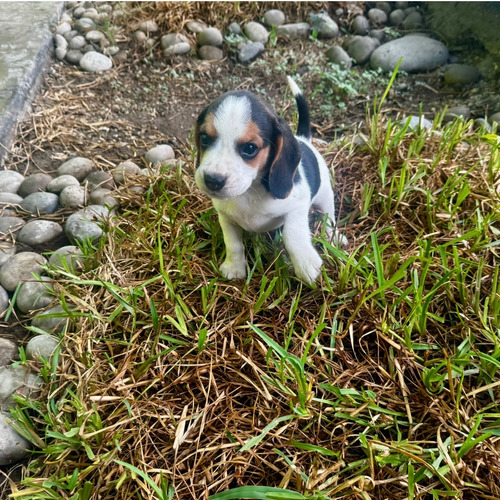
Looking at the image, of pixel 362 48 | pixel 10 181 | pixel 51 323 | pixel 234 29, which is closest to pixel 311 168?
pixel 51 323

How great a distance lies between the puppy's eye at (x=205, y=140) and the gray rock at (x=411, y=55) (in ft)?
9.11

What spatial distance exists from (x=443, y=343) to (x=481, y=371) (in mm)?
219

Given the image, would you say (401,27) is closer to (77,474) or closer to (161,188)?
(161,188)

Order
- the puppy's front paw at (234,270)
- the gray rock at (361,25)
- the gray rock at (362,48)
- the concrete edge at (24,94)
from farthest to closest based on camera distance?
1. the gray rock at (361,25)
2. the gray rock at (362,48)
3. the concrete edge at (24,94)
4. the puppy's front paw at (234,270)

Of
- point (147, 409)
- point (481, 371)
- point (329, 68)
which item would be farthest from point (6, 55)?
point (481, 371)

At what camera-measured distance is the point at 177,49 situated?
425cm

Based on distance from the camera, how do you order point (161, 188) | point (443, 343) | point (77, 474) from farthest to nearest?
point (161, 188)
point (443, 343)
point (77, 474)

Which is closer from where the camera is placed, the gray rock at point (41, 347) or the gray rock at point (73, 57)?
the gray rock at point (41, 347)

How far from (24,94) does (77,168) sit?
101 cm

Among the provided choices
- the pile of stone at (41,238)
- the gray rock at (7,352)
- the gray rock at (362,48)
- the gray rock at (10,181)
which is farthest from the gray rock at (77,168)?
the gray rock at (362,48)

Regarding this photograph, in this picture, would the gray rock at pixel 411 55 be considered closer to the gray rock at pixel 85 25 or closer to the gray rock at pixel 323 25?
the gray rock at pixel 323 25

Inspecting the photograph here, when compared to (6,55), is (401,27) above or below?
above

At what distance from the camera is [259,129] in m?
1.85

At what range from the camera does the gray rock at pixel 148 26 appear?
436 cm
